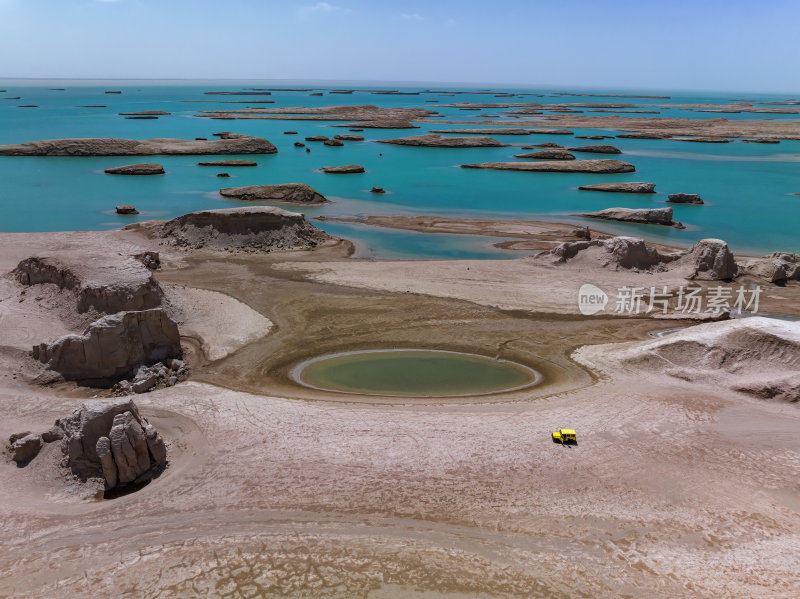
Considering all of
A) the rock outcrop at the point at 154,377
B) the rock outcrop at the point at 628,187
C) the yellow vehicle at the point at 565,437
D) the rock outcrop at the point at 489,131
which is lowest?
the rock outcrop at the point at 154,377

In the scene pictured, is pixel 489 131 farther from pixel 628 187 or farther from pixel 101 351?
pixel 101 351

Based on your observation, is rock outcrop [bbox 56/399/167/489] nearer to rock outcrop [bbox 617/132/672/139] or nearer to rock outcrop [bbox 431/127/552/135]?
rock outcrop [bbox 431/127/552/135]

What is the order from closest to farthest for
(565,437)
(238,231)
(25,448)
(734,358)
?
(25,448), (565,437), (734,358), (238,231)

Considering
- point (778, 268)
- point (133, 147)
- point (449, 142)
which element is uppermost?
point (449, 142)

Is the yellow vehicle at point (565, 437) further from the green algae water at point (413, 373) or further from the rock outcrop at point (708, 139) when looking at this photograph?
the rock outcrop at point (708, 139)

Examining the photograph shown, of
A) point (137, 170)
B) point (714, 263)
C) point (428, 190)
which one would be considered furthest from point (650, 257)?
point (137, 170)

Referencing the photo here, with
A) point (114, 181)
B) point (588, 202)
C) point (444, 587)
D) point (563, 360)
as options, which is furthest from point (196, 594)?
point (114, 181)

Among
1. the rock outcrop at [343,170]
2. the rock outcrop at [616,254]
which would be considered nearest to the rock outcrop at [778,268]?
the rock outcrop at [616,254]
